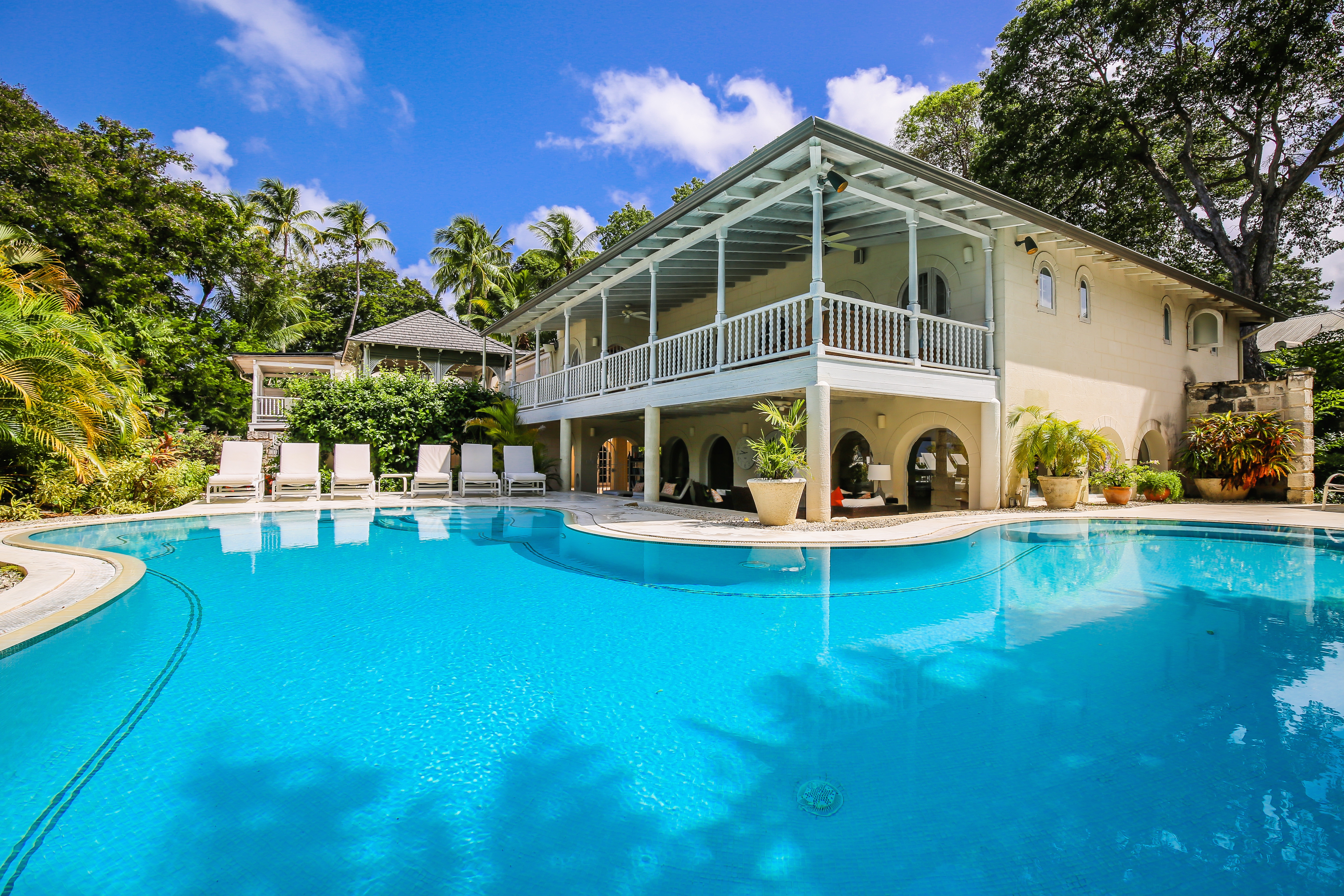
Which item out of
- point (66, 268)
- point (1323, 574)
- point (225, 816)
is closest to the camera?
point (225, 816)

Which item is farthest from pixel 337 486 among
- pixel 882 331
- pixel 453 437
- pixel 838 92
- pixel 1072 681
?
pixel 838 92

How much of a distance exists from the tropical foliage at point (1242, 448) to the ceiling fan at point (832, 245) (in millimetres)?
9860

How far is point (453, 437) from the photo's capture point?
17641mm

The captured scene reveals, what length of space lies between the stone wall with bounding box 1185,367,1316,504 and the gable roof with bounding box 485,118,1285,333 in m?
2.67

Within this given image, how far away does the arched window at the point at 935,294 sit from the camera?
12.0m

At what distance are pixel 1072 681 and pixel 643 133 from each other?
76.5 feet

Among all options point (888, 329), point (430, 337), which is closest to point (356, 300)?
point (430, 337)

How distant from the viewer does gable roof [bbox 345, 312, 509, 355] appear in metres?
21.9

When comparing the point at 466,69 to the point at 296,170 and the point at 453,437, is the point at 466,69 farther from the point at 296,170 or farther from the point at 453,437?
the point at 296,170

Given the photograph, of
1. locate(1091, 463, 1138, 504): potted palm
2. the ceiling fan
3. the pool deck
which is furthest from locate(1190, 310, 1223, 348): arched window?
the ceiling fan

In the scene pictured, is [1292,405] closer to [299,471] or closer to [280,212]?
[299,471]

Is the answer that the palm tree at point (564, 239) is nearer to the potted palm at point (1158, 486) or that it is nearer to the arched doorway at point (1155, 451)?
the arched doorway at point (1155, 451)

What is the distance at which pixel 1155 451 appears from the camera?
15242 millimetres

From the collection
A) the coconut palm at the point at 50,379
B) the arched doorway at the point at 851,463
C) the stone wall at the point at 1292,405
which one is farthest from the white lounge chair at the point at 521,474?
the stone wall at the point at 1292,405
